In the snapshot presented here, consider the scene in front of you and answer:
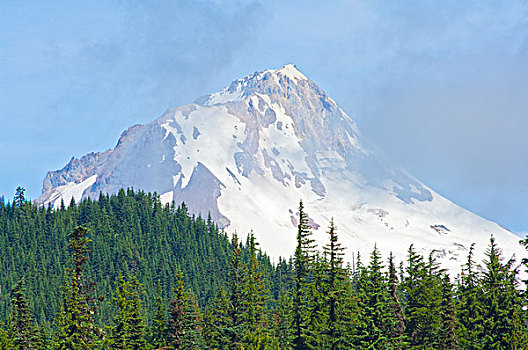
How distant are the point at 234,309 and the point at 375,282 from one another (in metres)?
12.4

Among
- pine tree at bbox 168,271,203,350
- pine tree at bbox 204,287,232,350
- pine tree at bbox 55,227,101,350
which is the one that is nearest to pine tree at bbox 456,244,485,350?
pine tree at bbox 204,287,232,350

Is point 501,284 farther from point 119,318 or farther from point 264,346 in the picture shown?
point 119,318

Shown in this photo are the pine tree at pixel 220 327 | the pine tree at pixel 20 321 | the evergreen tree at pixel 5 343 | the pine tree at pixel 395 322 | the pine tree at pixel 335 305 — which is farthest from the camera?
the evergreen tree at pixel 5 343

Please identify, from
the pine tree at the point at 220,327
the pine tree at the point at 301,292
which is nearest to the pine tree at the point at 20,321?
the pine tree at the point at 220,327

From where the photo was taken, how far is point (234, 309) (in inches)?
2405

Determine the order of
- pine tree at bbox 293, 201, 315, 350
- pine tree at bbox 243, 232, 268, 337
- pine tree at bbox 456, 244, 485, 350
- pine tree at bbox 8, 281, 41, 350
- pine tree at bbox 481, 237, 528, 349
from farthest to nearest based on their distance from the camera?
pine tree at bbox 8, 281, 41, 350 → pine tree at bbox 243, 232, 268, 337 → pine tree at bbox 293, 201, 315, 350 → pine tree at bbox 456, 244, 485, 350 → pine tree at bbox 481, 237, 528, 349

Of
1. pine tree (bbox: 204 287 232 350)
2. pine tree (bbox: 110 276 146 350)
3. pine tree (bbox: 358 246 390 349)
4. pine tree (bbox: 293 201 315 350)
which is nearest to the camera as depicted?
pine tree (bbox: 358 246 390 349)

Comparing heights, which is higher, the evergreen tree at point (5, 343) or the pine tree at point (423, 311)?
the pine tree at point (423, 311)

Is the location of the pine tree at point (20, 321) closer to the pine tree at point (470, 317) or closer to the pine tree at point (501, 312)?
the pine tree at point (470, 317)

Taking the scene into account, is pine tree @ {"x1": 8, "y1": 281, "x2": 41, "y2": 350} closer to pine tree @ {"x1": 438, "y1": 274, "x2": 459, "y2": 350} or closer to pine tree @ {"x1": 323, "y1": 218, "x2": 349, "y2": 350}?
pine tree @ {"x1": 323, "y1": 218, "x2": 349, "y2": 350}

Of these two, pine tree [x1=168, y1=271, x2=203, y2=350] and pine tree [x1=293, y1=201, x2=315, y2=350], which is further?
pine tree [x1=168, y1=271, x2=203, y2=350]

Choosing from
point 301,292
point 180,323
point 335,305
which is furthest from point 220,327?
point 335,305

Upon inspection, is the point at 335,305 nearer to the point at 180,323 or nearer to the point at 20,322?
the point at 180,323

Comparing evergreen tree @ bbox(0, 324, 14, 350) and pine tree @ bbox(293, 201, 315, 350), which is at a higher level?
pine tree @ bbox(293, 201, 315, 350)
